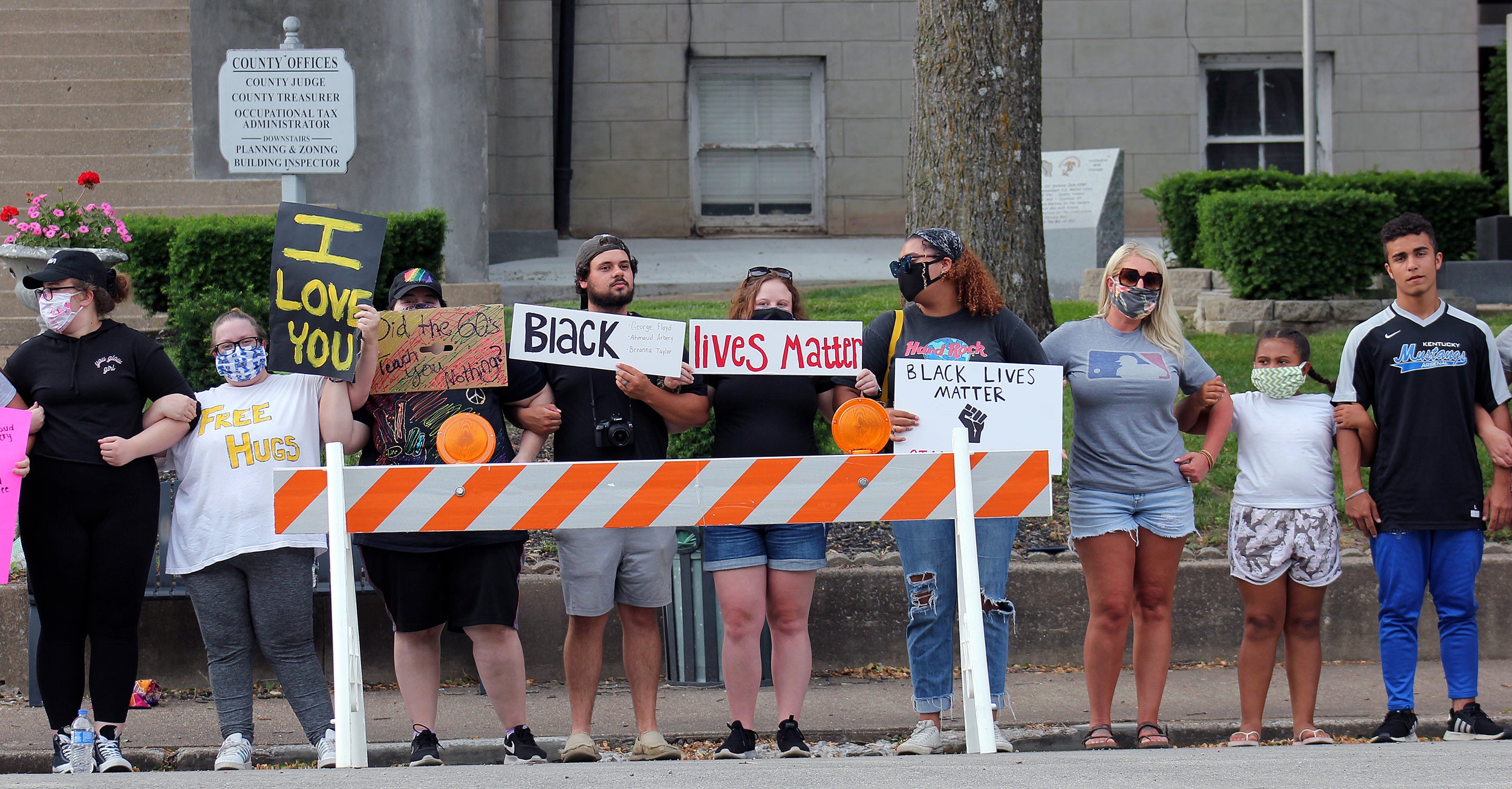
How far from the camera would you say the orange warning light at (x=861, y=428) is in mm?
5031

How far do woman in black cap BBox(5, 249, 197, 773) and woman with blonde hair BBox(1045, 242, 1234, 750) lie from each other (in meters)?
3.41

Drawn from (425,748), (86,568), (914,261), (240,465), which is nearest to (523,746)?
A: (425,748)

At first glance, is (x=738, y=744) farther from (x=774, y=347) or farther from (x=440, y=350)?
(x=440, y=350)

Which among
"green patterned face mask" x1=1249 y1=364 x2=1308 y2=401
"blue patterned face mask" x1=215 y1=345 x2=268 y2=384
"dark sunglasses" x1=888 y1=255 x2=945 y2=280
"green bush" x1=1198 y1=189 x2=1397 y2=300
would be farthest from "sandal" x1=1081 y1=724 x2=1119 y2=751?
"green bush" x1=1198 y1=189 x2=1397 y2=300

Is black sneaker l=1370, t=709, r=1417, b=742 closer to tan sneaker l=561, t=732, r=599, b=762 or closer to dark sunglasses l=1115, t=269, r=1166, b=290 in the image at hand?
dark sunglasses l=1115, t=269, r=1166, b=290

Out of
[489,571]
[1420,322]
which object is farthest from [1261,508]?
[489,571]

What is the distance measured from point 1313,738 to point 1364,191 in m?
9.36

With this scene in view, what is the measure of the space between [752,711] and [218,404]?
7.67 ft

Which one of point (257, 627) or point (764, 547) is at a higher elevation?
point (764, 547)

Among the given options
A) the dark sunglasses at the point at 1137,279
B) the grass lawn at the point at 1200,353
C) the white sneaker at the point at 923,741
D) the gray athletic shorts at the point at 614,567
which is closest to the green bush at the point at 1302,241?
the grass lawn at the point at 1200,353

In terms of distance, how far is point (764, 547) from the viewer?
17.5ft

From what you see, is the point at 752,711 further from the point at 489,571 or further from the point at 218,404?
the point at 218,404

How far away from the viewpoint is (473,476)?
473 cm

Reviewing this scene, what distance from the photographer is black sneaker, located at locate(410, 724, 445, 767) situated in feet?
17.2
